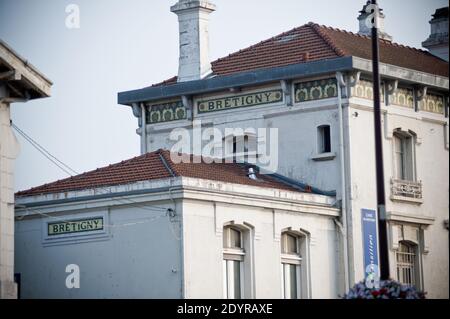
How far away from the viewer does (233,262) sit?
45.1 m

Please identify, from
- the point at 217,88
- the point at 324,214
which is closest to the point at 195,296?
the point at 324,214

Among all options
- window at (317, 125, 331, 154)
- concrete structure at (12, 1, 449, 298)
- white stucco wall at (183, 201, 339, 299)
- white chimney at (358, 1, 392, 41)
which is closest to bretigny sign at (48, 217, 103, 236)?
concrete structure at (12, 1, 449, 298)

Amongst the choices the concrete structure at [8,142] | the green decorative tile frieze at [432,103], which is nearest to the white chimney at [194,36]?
the green decorative tile frieze at [432,103]

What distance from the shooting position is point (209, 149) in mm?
51500

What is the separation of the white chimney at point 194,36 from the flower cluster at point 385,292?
19.2m

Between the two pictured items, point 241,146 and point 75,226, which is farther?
point 241,146

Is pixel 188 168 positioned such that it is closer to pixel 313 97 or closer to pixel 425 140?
pixel 313 97

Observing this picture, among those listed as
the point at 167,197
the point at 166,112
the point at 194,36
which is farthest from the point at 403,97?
the point at 167,197

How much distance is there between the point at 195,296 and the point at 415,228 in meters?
11.1

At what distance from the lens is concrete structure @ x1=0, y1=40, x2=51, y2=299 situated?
36875 millimetres

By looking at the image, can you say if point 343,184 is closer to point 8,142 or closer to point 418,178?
point 418,178

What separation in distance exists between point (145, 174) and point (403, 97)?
10566mm

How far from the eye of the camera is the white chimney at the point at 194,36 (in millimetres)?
51969

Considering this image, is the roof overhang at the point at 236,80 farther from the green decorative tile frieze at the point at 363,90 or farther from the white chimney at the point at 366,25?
the white chimney at the point at 366,25
